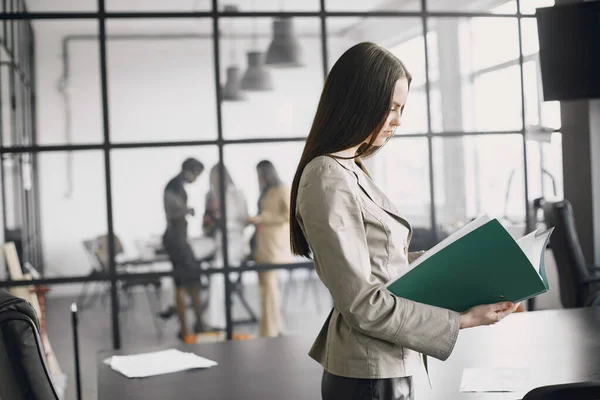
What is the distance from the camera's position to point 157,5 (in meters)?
3.96

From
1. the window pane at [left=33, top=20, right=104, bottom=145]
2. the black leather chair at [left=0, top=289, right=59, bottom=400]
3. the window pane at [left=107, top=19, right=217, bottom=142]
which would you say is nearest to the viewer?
the black leather chair at [left=0, top=289, right=59, bottom=400]

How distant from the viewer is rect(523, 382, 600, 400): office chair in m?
1.22

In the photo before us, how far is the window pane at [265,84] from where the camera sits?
13.2 ft

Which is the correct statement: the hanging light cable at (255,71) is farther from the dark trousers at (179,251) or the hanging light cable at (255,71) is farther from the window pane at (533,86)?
the window pane at (533,86)

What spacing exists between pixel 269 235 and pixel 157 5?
4.60 ft

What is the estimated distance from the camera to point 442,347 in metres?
1.33

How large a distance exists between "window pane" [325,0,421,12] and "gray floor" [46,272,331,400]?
1555 mm

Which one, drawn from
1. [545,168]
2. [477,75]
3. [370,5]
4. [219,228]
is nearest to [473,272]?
[219,228]

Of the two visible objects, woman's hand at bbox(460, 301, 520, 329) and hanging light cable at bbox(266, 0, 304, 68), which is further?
hanging light cable at bbox(266, 0, 304, 68)

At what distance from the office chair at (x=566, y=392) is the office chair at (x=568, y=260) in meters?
2.76

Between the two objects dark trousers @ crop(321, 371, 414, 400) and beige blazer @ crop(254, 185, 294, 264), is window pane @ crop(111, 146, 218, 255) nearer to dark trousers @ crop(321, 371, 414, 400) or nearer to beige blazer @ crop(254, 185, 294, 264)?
beige blazer @ crop(254, 185, 294, 264)

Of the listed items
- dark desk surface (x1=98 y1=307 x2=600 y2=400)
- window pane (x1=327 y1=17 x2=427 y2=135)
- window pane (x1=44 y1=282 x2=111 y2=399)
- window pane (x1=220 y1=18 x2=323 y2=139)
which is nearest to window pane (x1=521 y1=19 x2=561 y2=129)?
window pane (x1=327 y1=17 x2=427 y2=135)

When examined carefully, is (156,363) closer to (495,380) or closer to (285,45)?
(495,380)

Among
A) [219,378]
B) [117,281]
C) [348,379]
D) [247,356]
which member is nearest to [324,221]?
[348,379]
